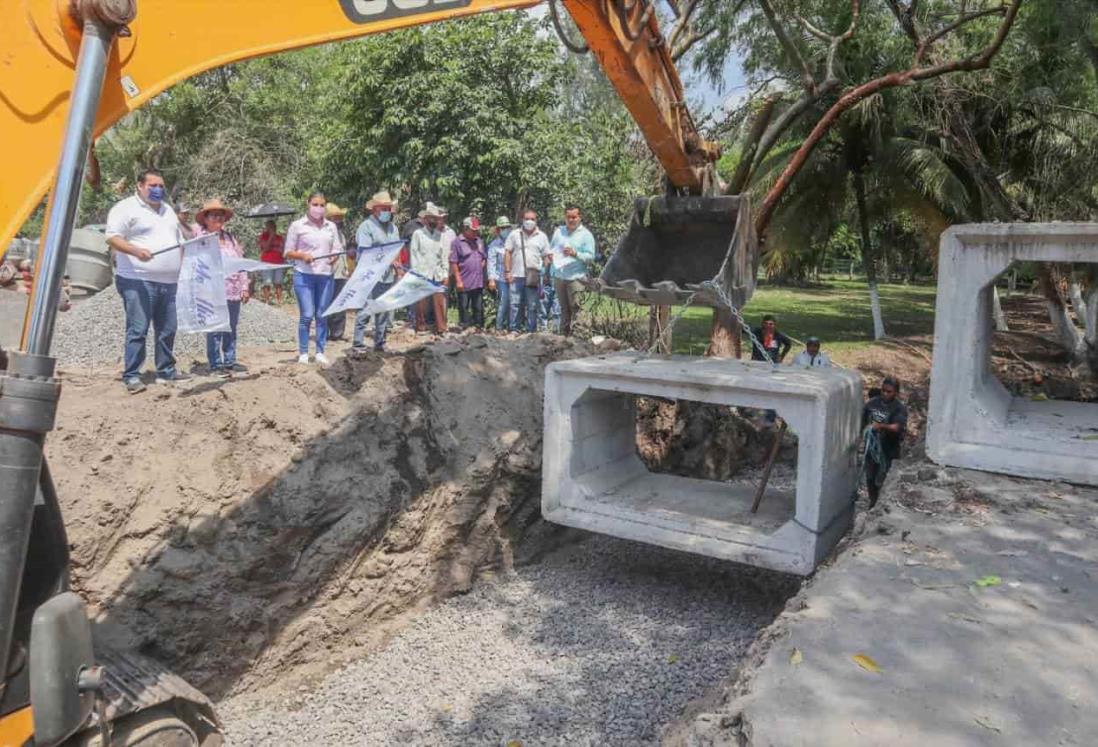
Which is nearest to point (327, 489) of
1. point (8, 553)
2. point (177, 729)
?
point (177, 729)

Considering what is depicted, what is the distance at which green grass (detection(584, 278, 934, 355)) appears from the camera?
53.3 feet

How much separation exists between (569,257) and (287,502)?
5.28m

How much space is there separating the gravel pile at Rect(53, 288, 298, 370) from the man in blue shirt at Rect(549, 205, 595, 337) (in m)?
3.75

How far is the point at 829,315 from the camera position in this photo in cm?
2189

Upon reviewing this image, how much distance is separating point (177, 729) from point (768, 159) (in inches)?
578

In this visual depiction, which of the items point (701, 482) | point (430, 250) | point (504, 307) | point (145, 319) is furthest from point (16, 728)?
point (504, 307)

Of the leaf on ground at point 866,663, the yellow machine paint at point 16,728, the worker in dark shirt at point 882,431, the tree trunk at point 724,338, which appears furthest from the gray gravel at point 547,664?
the tree trunk at point 724,338

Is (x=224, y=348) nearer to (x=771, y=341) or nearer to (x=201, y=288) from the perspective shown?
(x=201, y=288)

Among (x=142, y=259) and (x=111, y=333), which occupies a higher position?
(x=142, y=259)

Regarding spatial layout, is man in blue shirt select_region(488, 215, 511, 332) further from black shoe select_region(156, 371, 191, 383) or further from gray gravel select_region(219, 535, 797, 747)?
black shoe select_region(156, 371, 191, 383)

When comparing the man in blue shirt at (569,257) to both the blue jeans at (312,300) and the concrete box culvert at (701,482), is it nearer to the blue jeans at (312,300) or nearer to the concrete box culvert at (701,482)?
the concrete box culvert at (701,482)

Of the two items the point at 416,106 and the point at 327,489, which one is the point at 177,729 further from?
the point at 416,106

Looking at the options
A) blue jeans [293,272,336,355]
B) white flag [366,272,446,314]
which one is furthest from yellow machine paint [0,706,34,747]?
blue jeans [293,272,336,355]

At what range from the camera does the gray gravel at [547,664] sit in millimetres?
4926
